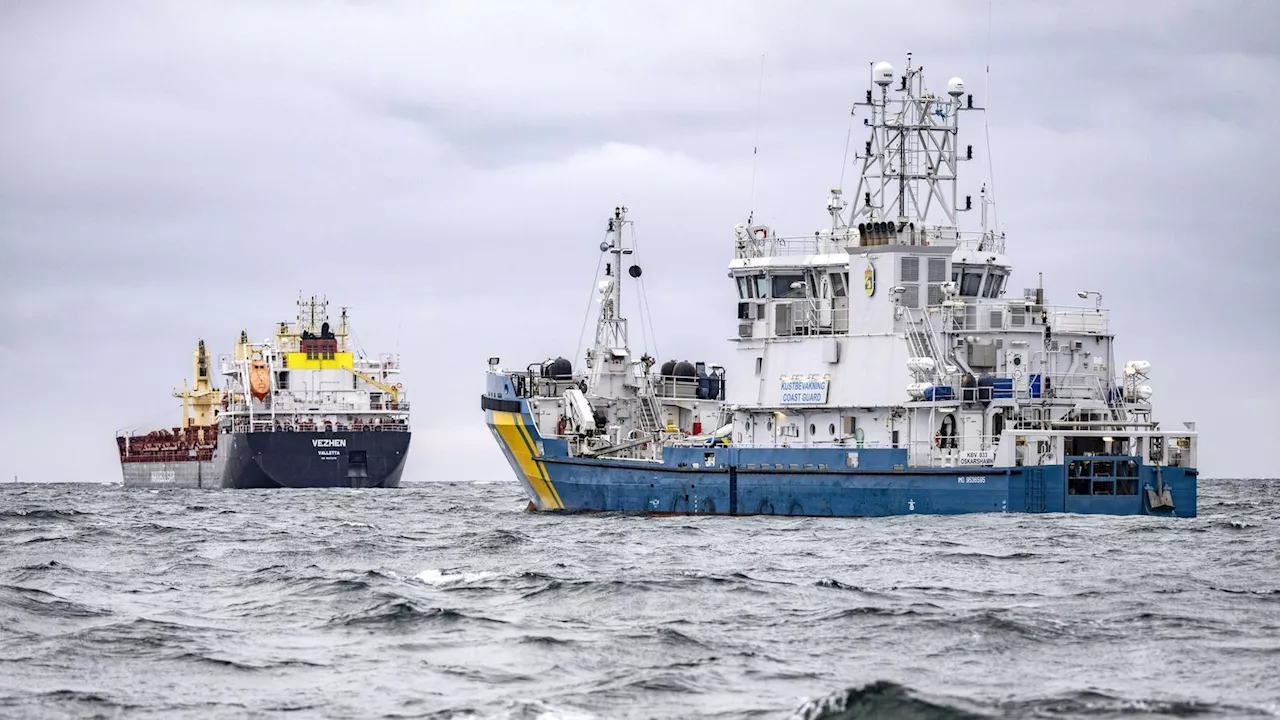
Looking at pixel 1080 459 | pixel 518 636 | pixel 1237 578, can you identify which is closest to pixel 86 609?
pixel 518 636

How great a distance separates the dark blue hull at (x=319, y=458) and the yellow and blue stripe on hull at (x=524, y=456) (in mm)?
39947

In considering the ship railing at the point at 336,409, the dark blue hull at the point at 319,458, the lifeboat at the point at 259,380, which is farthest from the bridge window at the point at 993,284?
the lifeboat at the point at 259,380

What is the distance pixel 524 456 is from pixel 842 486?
13.0m

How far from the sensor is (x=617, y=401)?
177 ft

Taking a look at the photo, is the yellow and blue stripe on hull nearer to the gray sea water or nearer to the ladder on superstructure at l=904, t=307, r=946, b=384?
the ladder on superstructure at l=904, t=307, r=946, b=384

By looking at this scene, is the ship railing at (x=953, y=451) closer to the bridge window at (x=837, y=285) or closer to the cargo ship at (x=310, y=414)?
the bridge window at (x=837, y=285)

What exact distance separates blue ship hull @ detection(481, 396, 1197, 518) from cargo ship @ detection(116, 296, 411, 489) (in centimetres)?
4550

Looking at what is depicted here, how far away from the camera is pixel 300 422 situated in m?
101

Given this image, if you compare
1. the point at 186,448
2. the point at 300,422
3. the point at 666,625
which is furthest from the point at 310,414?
the point at 666,625

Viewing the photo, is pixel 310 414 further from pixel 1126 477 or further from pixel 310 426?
pixel 1126 477

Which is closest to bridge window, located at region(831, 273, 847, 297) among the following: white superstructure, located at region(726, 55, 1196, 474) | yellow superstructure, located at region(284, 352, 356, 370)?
white superstructure, located at region(726, 55, 1196, 474)

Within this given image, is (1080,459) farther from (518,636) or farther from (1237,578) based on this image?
(518,636)

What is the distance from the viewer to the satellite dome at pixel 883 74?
1914 inches

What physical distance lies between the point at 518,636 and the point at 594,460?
89.1ft
